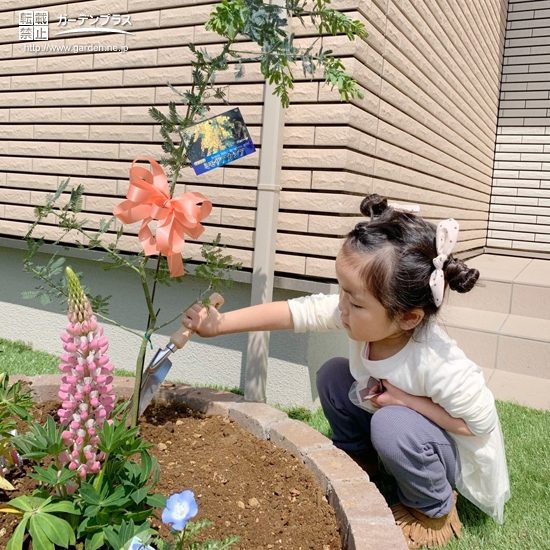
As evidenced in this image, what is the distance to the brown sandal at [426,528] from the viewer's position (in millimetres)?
1734

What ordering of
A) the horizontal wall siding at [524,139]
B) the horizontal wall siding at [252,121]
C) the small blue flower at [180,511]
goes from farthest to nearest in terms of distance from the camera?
the horizontal wall siding at [524,139]
the horizontal wall siding at [252,121]
the small blue flower at [180,511]

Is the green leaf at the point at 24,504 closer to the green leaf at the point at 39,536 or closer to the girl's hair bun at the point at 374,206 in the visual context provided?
the green leaf at the point at 39,536

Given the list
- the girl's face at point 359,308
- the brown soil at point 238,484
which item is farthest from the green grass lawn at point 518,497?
the girl's face at point 359,308

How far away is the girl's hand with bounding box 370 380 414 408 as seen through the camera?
1790 mm

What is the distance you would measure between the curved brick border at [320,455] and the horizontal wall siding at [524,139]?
5092 mm

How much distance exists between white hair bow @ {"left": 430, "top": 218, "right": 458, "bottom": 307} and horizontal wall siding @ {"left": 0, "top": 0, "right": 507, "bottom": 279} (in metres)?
0.94

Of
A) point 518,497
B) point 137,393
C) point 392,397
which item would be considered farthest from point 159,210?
point 518,497

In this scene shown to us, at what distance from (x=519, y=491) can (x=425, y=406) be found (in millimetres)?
638

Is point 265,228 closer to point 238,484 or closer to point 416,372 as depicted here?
point 416,372

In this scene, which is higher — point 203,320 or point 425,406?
point 203,320

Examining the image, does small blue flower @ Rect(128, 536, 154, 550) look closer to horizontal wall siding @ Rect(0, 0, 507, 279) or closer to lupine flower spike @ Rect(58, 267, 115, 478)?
lupine flower spike @ Rect(58, 267, 115, 478)

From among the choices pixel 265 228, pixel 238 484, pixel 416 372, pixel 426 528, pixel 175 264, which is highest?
pixel 265 228

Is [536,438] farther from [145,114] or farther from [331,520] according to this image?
[145,114]

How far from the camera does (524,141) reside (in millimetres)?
6191
